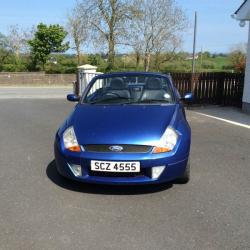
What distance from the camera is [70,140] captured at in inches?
184

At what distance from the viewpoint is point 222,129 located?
905 cm

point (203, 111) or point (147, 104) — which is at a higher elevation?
point (147, 104)

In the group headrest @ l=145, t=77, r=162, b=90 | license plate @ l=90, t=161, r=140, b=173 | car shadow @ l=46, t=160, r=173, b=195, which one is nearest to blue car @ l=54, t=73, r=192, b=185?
license plate @ l=90, t=161, r=140, b=173

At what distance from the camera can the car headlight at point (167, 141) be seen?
4430 millimetres

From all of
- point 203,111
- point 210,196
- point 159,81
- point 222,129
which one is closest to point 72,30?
point 203,111

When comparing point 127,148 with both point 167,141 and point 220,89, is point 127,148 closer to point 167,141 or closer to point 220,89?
point 167,141

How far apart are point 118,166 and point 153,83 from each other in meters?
2.15

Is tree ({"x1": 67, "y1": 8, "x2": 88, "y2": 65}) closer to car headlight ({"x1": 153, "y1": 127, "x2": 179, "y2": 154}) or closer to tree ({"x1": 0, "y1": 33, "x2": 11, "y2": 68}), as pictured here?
tree ({"x1": 0, "y1": 33, "x2": 11, "y2": 68})

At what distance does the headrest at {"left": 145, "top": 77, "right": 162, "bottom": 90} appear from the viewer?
6.06 metres

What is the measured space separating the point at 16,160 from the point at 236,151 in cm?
369

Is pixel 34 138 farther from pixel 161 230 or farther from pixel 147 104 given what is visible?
pixel 161 230

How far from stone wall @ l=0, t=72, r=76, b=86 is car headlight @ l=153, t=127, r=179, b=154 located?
90.7ft

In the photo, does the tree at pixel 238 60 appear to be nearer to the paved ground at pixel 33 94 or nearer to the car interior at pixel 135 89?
the paved ground at pixel 33 94

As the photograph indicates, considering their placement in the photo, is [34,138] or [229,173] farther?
[34,138]
